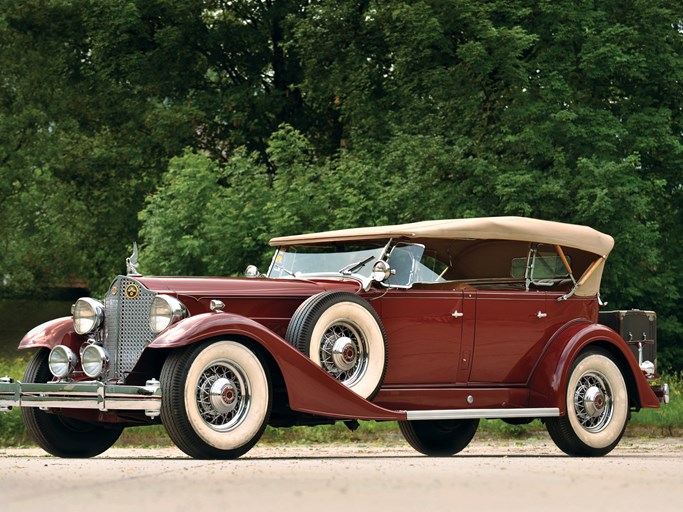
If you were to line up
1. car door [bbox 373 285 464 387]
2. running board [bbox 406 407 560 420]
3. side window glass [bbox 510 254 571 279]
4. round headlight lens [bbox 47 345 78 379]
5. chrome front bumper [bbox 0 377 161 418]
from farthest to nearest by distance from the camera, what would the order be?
side window glass [bbox 510 254 571 279] < car door [bbox 373 285 464 387] < running board [bbox 406 407 560 420] < round headlight lens [bbox 47 345 78 379] < chrome front bumper [bbox 0 377 161 418]

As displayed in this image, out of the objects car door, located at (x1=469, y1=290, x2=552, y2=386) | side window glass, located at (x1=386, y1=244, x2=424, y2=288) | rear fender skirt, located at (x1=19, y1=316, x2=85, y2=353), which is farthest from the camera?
car door, located at (x1=469, y1=290, x2=552, y2=386)

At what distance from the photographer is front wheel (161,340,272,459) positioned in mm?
9359

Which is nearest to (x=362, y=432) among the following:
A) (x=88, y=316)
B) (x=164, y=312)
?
(x=88, y=316)

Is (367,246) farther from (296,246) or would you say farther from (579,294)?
(579,294)

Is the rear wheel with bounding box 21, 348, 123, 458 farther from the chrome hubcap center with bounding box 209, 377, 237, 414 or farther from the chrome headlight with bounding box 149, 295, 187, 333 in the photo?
the chrome hubcap center with bounding box 209, 377, 237, 414

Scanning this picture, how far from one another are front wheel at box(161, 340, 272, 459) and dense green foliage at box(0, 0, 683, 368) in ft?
40.2

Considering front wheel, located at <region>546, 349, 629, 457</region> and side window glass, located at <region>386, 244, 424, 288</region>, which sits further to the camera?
front wheel, located at <region>546, 349, 629, 457</region>

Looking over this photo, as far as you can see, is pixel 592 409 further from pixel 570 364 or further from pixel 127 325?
pixel 127 325

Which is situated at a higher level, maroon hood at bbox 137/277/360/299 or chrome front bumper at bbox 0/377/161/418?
maroon hood at bbox 137/277/360/299

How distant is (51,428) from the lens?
36.0ft

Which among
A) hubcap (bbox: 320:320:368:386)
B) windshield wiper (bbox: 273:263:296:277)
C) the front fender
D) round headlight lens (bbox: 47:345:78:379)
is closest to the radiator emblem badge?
round headlight lens (bbox: 47:345:78:379)

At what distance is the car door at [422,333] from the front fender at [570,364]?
947mm

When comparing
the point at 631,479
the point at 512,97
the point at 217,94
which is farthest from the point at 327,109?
the point at 631,479

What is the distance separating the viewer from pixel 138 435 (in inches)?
636
